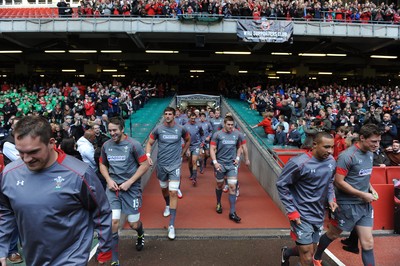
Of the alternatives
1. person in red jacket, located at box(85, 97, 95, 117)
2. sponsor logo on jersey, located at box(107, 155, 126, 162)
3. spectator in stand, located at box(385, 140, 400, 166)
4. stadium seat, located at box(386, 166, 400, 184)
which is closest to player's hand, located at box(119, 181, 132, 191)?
sponsor logo on jersey, located at box(107, 155, 126, 162)

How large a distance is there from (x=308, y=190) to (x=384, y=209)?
3.55m

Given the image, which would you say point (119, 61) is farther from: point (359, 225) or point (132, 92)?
point (359, 225)

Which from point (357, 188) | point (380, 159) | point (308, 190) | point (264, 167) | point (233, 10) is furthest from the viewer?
point (233, 10)

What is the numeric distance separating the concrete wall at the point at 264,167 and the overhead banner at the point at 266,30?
9508 mm

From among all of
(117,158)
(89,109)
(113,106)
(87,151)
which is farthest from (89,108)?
(117,158)

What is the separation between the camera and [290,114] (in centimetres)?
1393

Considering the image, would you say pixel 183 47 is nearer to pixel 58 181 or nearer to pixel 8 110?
pixel 8 110

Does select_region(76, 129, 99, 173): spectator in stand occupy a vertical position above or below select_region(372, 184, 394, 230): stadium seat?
above

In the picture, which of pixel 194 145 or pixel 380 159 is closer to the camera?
pixel 380 159

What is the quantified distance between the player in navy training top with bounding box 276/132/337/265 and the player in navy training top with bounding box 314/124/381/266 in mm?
205

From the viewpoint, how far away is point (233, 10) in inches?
878

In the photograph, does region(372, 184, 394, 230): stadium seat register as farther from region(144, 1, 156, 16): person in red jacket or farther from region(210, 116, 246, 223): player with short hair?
region(144, 1, 156, 16): person in red jacket

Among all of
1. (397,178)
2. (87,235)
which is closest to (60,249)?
(87,235)

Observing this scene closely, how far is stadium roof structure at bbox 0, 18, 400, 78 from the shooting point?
21688mm
